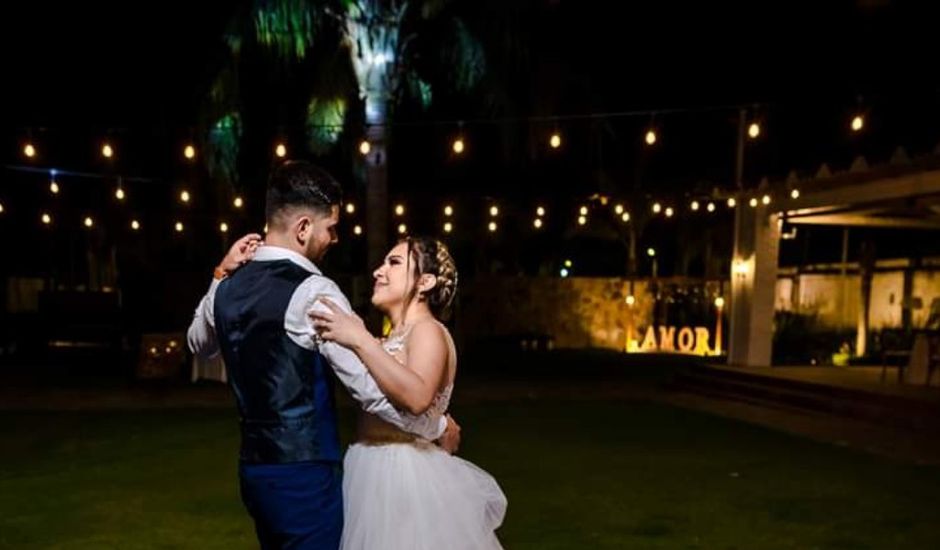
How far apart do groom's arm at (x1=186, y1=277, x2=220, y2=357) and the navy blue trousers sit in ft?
1.61

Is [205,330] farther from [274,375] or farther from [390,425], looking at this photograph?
[390,425]

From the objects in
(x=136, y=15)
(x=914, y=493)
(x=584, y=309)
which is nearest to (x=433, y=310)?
(x=914, y=493)

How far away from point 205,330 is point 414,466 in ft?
2.85

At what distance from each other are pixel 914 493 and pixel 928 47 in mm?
13898

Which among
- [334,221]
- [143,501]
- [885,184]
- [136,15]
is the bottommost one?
[143,501]

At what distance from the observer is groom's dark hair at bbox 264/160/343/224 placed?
2461 mm

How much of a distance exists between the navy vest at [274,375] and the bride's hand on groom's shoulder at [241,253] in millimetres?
156

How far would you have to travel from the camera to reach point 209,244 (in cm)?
2458

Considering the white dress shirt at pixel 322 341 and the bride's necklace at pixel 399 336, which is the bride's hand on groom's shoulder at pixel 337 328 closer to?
the white dress shirt at pixel 322 341

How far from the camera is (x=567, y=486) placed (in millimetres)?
7281

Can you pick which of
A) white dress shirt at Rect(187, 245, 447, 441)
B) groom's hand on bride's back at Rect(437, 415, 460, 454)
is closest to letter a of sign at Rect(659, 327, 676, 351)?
groom's hand on bride's back at Rect(437, 415, 460, 454)

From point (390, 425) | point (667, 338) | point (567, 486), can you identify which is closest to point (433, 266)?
point (390, 425)

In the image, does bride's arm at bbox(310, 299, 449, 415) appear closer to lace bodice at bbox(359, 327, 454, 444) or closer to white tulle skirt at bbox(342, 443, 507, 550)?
lace bodice at bbox(359, 327, 454, 444)

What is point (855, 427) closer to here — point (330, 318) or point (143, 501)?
point (143, 501)
